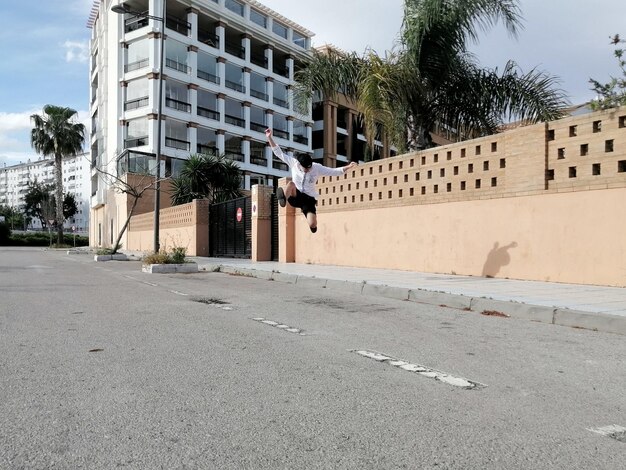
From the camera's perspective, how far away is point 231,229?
24734 mm

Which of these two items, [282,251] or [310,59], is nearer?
[310,59]

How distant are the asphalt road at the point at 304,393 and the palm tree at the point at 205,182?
28.7 m

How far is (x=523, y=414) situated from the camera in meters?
3.58

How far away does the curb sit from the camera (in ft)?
22.4

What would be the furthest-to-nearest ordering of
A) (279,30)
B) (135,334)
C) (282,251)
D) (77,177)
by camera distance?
(77,177) → (279,30) → (282,251) → (135,334)

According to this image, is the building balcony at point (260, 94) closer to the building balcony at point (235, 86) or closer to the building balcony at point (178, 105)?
the building balcony at point (235, 86)

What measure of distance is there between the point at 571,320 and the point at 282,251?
13493 mm

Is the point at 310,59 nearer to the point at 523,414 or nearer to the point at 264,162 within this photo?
the point at 523,414

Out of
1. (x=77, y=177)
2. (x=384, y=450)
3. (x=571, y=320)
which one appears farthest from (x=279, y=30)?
(x=77, y=177)

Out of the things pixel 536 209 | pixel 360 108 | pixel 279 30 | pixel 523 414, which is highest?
pixel 279 30

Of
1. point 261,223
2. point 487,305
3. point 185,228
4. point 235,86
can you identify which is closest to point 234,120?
point 235,86

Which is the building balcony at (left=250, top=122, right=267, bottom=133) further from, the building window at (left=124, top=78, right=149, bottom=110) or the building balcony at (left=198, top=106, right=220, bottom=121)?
the building window at (left=124, top=78, right=149, bottom=110)

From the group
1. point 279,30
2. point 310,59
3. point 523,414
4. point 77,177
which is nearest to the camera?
point 523,414

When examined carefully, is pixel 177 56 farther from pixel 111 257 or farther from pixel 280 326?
pixel 280 326
